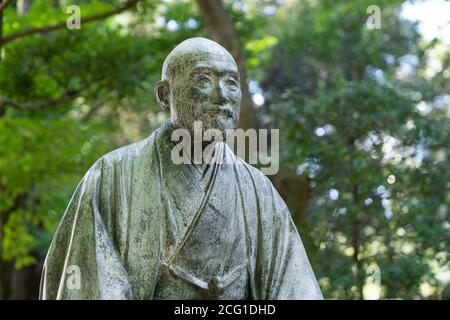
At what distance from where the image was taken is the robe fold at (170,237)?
15.5 ft

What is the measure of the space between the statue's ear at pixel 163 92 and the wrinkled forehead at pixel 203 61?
12 cm

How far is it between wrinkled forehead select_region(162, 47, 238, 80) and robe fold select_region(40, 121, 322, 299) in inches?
14.3

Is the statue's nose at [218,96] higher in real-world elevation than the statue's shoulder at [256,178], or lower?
higher

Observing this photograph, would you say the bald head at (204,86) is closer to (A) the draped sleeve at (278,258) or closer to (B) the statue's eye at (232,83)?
(B) the statue's eye at (232,83)

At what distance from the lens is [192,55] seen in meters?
4.95

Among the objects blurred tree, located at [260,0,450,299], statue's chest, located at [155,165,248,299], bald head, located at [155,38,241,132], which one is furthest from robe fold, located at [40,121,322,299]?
blurred tree, located at [260,0,450,299]

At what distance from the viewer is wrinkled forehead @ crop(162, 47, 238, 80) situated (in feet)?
16.1

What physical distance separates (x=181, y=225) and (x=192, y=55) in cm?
89

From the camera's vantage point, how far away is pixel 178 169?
16.5 feet

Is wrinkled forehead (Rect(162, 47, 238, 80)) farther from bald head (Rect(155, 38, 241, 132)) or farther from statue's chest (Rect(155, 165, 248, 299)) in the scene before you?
statue's chest (Rect(155, 165, 248, 299))

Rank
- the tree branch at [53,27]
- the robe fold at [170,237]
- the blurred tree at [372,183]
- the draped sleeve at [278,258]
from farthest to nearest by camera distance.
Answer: the tree branch at [53,27] → the blurred tree at [372,183] → the draped sleeve at [278,258] → the robe fold at [170,237]

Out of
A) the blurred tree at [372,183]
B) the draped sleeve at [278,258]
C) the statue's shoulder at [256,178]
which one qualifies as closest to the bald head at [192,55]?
the statue's shoulder at [256,178]

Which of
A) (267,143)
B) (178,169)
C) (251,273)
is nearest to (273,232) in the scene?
(251,273)
